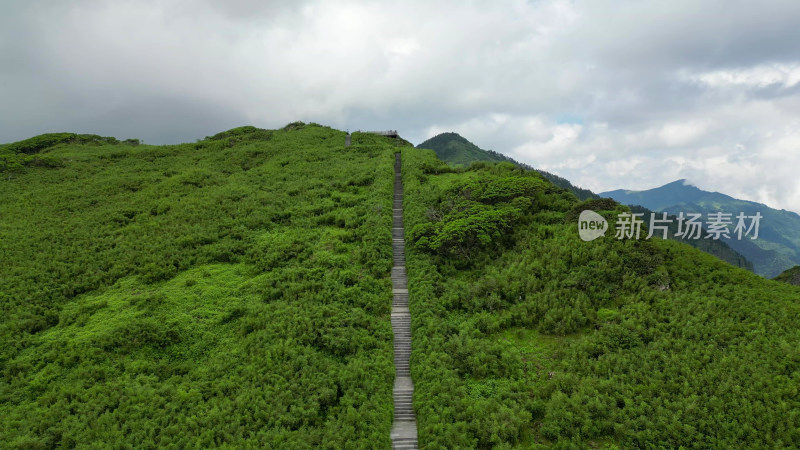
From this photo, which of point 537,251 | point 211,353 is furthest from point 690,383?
point 211,353

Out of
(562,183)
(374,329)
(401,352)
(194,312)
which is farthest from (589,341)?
(562,183)

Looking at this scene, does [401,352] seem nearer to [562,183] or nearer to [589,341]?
[589,341]

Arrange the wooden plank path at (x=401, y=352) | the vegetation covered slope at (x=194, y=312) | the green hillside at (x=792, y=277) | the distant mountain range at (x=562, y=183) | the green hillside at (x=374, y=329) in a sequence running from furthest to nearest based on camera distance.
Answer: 1. the distant mountain range at (x=562, y=183)
2. the green hillside at (x=792, y=277)
3. the wooden plank path at (x=401, y=352)
4. the vegetation covered slope at (x=194, y=312)
5. the green hillside at (x=374, y=329)

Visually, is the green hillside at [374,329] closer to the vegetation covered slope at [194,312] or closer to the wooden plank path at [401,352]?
the vegetation covered slope at [194,312]

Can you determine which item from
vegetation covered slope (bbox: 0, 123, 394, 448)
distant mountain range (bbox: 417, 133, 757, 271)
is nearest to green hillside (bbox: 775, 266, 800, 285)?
vegetation covered slope (bbox: 0, 123, 394, 448)

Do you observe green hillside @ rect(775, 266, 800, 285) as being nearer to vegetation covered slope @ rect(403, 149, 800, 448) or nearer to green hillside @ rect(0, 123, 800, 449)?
vegetation covered slope @ rect(403, 149, 800, 448)

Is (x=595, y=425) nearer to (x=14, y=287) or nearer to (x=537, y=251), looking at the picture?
(x=537, y=251)

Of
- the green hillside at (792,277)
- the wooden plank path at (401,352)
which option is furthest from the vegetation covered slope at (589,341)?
the green hillside at (792,277)

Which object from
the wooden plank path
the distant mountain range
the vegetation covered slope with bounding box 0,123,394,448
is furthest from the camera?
the distant mountain range
